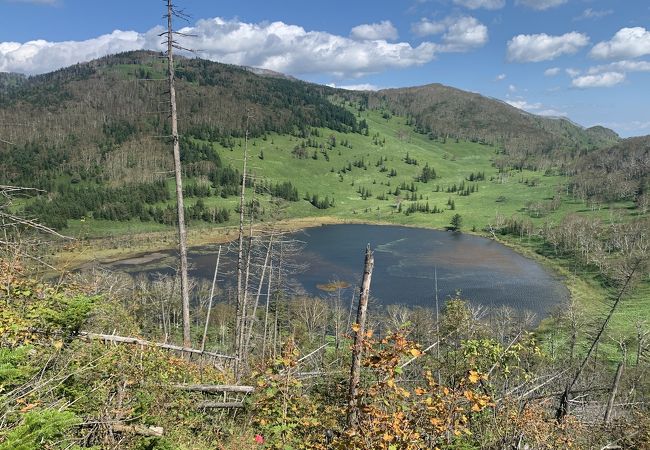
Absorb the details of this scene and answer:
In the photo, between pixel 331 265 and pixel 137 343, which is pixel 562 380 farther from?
pixel 331 265

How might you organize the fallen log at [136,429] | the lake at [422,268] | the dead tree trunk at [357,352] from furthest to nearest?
the lake at [422,268] → the fallen log at [136,429] → the dead tree trunk at [357,352]

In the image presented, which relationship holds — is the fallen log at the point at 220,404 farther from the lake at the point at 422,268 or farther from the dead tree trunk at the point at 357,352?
the lake at the point at 422,268

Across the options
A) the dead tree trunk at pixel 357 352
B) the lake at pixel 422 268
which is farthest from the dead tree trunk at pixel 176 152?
the lake at pixel 422 268

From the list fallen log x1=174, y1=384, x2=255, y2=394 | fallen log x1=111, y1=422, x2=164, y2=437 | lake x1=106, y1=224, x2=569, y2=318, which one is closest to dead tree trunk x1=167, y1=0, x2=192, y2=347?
fallen log x1=174, y1=384, x2=255, y2=394

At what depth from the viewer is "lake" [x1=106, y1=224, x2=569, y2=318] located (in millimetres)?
102062

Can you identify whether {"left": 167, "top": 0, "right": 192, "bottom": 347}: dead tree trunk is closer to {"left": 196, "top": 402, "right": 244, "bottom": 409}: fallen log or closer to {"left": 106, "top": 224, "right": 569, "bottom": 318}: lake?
{"left": 196, "top": 402, "right": 244, "bottom": 409}: fallen log

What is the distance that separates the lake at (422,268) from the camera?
102062 millimetres

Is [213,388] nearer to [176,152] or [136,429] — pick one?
[136,429]

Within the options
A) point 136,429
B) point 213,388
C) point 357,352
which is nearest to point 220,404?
point 213,388

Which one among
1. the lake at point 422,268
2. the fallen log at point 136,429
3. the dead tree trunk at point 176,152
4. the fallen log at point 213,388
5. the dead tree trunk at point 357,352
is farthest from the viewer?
the lake at point 422,268

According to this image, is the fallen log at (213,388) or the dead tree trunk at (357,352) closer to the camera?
the dead tree trunk at (357,352)

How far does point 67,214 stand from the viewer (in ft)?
573

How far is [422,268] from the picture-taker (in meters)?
129

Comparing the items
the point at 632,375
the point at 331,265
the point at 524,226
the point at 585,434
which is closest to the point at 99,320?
the point at 585,434
